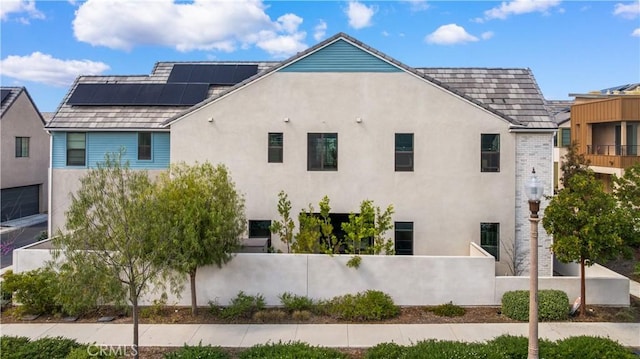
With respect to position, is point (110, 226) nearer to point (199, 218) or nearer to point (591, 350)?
point (199, 218)

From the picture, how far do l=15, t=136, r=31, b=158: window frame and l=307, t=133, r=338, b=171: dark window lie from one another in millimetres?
23335

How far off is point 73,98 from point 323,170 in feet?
37.9

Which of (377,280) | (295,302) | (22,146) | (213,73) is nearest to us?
→ (295,302)

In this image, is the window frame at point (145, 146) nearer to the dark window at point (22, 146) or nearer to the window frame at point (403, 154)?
the window frame at point (403, 154)

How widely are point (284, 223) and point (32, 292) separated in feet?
26.3

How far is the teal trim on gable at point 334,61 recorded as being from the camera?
55.9 feet

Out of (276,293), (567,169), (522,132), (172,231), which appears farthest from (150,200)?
(567,169)

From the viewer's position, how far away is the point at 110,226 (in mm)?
10242

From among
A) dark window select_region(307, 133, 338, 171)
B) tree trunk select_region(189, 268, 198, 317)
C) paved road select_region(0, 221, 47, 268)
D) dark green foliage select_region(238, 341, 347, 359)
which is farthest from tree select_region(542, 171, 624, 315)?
paved road select_region(0, 221, 47, 268)

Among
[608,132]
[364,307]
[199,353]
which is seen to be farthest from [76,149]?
[608,132]

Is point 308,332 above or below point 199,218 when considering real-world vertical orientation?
below

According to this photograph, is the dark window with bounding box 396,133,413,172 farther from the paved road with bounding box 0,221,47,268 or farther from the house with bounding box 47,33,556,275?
the paved road with bounding box 0,221,47,268

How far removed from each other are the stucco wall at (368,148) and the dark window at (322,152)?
0.65 feet

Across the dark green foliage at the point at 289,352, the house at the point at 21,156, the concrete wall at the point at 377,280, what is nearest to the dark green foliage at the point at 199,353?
the dark green foliage at the point at 289,352
